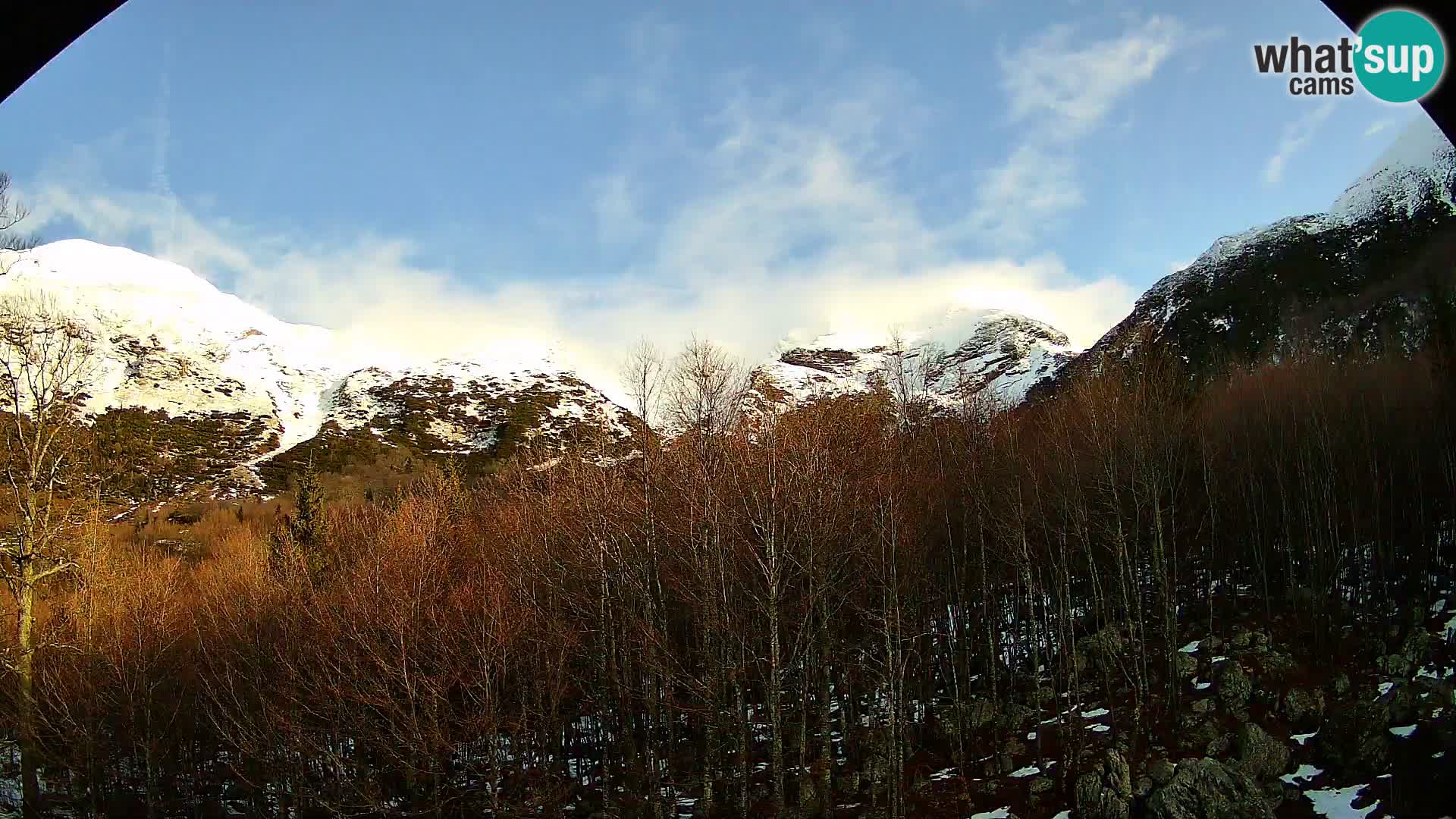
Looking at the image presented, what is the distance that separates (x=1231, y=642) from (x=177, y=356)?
160273 mm

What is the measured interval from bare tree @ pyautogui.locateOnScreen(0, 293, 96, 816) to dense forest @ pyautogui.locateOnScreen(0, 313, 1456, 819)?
0.58m

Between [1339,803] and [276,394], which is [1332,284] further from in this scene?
[276,394]

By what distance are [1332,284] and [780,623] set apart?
60.8 meters

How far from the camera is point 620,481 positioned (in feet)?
78.2

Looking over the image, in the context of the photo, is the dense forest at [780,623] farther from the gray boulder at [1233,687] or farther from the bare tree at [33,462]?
the bare tree at [33,462]

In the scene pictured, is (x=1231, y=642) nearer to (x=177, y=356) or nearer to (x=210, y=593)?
(x=210, y=593)

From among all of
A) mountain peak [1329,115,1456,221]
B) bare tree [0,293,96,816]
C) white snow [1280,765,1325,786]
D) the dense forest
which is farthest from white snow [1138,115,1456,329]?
bare tree [0,293,96,816]

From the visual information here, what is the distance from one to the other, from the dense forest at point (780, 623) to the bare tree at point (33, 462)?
0.58m

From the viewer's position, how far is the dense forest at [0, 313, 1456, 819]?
1933 centimetres

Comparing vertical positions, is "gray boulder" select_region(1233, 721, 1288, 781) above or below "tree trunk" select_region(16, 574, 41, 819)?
→ below

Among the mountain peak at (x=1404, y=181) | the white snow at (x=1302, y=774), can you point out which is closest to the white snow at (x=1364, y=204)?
the mountain peak at (x=1404, y=181)

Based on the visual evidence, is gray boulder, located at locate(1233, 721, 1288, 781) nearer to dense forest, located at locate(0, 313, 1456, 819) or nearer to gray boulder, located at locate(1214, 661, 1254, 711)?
dense forest, located at locate(0, 313, 1456, 819)

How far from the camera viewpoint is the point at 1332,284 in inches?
2360

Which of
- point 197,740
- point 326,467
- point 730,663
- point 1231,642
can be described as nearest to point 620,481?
point 730,663
